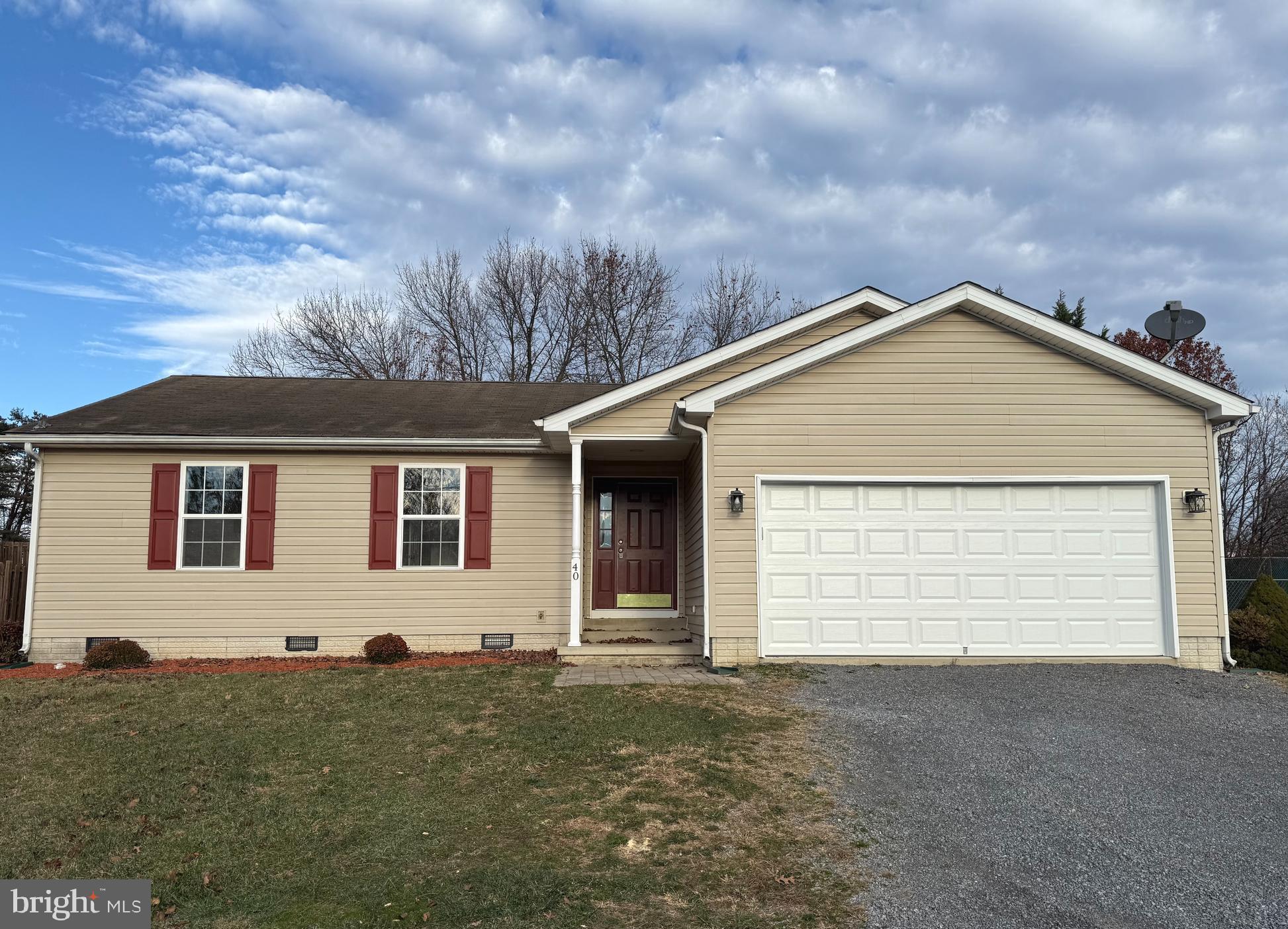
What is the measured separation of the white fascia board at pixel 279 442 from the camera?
1123 cm

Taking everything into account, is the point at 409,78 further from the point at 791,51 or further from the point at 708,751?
the point at 708,751

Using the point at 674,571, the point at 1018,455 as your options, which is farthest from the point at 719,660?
the point at 1018,455

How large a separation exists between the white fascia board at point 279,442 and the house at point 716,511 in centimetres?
4

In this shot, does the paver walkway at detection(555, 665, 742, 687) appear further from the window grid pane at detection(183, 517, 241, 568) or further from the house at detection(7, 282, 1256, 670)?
the window grid pane at detection(183, 517, 241, 568)

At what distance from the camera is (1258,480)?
2941 centimetres

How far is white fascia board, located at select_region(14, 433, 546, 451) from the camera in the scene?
442 inches

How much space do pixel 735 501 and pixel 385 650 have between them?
486 centimetres

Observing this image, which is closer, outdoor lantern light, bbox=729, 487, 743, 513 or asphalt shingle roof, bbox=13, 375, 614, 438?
outdoor lantern light, bbox=729, 487, 743, 513

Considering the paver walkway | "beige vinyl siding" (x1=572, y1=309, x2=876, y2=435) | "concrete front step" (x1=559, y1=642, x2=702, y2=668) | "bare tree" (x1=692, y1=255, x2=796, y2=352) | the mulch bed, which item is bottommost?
the mulch bed

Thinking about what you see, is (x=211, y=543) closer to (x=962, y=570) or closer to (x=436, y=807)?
(x=436, y=807)

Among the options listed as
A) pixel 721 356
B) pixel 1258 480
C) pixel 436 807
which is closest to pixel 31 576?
pixel 436 807

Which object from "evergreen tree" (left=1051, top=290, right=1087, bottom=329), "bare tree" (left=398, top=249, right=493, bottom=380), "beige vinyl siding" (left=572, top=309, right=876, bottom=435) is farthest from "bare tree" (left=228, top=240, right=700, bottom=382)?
"beige vinyl siding" (left=572, top=309, right=876, bottom=435)

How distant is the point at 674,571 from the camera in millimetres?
13070

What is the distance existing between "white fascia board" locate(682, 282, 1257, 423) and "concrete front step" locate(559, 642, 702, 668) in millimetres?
2971
